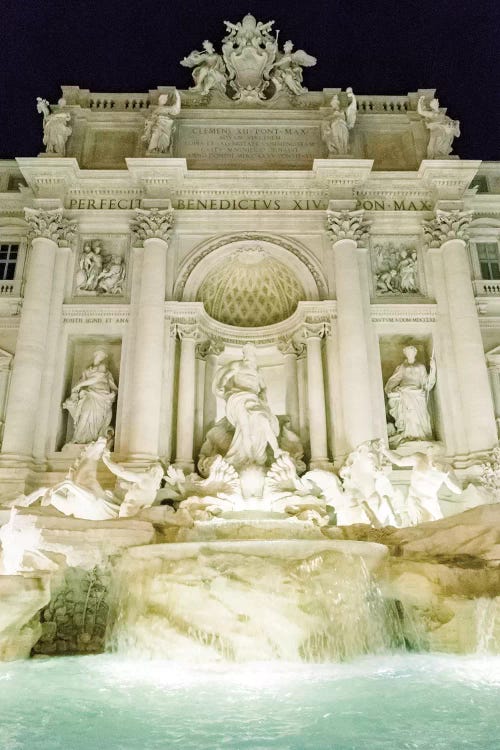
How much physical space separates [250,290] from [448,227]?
611 centimetres

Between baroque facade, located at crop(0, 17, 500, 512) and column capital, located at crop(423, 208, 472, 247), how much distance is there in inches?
2.2

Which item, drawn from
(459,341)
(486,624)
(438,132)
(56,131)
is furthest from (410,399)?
(56,131)

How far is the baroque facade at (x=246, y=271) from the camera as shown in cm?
1526

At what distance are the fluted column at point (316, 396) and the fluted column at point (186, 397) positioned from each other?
3.12m

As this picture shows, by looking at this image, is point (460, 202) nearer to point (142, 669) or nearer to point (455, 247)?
point (455, 247)

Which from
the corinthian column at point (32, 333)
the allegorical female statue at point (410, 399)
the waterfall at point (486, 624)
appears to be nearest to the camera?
the waterfall at point (486, 624)

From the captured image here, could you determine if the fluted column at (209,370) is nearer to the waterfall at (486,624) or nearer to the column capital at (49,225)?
the column capital at (49,225)

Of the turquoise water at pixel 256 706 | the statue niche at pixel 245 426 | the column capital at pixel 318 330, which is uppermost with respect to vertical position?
the column capital at pixel 318 330

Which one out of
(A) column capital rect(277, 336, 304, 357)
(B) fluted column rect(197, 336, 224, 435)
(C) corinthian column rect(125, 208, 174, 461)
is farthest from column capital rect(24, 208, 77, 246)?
(A) column capital rect(277, 336, 304, 357)

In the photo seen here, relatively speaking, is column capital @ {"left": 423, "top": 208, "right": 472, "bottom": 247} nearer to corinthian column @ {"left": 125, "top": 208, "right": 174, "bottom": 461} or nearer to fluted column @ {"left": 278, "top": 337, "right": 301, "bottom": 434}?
fluted column @ {"left": 278, "top": 337, "right": 301, "bottom": 434}

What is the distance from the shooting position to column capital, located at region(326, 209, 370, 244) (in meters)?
16.8

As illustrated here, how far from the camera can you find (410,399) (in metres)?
15.7

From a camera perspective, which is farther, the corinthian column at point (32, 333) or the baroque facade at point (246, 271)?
the baroque facade at point (246, 271)

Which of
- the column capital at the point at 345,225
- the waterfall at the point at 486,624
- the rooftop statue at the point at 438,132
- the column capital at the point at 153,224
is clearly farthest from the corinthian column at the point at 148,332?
the waterfall at the point at 486,624
